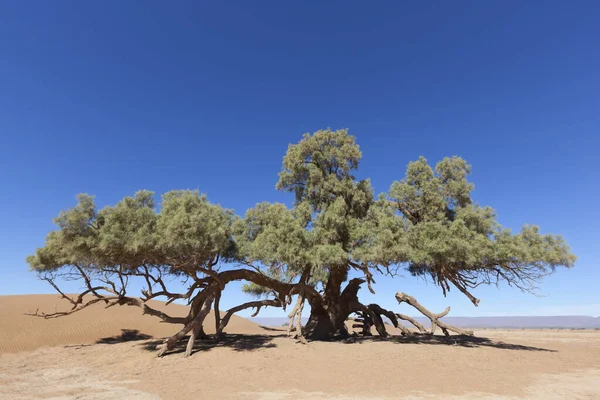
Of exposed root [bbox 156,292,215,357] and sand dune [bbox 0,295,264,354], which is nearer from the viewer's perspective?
exposed root [bbox 156,292,215,357]

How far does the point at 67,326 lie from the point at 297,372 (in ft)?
69.8

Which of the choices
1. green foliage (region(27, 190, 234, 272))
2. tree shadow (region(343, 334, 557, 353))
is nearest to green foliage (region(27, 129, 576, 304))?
green foliage (region(27, 190, 234, 272))

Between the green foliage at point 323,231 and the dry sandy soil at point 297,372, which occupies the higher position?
the green foliage at point 323,231

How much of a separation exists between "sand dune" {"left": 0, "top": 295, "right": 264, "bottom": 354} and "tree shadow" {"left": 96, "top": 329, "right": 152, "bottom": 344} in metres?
0.07

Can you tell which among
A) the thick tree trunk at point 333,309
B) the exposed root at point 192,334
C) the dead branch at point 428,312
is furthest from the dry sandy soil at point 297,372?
the thick tree trunk at point 333,309

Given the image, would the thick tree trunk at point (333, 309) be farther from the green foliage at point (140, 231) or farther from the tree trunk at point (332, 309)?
the green foliage at point (140, 231)

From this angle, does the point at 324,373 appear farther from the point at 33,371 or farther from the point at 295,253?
the point at 33,371

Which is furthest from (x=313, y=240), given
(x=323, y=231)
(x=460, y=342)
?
(x=460, y=342)

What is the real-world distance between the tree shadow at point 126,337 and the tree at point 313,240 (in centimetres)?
615

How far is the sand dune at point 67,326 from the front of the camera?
21.9 meters

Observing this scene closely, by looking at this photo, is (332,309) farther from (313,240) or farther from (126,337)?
(126,337)

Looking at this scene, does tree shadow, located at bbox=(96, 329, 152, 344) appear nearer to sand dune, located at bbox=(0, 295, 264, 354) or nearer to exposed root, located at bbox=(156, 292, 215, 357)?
sand dune, located at bbox=(0, 295, 264, 354)

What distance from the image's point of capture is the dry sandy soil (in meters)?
10.4

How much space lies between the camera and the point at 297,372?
1268cm
